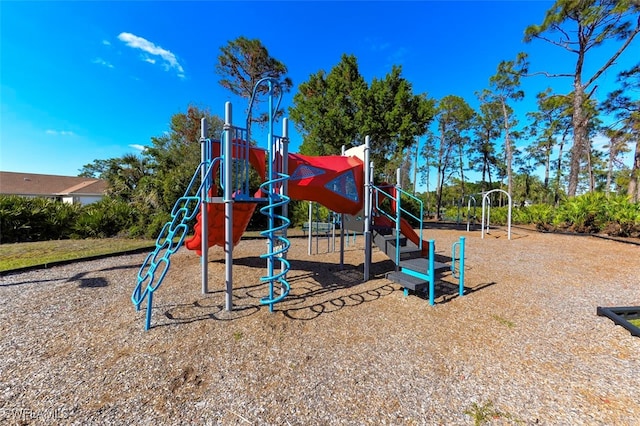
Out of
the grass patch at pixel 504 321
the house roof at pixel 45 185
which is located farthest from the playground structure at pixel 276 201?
the house roof at pixel 45 185

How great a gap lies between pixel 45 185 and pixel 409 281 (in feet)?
140

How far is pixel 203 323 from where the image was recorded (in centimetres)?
348

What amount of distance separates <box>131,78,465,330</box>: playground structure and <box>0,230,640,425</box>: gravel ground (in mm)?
412

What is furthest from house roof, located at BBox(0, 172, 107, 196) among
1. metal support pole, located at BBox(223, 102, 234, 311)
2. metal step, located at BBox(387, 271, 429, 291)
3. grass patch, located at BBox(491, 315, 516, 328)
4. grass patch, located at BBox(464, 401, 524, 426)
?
grass patch, located at BBox(464, 401, 524, 426)

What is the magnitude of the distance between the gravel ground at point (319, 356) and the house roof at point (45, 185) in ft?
101

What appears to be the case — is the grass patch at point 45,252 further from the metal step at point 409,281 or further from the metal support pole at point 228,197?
the metal step at point 409,281

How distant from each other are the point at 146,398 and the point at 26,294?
13.8 ft

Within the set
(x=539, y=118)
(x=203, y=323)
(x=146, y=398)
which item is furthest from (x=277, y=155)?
(x=539, y=118)

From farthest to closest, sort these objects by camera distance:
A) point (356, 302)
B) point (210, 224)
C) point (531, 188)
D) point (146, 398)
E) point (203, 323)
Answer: point (531, 188), point (210, 224), point (356, 302), point (203, 323), point (146, 398)

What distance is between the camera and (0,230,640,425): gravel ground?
6.70ft

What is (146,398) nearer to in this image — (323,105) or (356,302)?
(356,302)

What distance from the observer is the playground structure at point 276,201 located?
151 inches

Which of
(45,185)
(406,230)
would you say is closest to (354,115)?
(406,230)

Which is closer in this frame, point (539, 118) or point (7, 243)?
point (7, 243)
